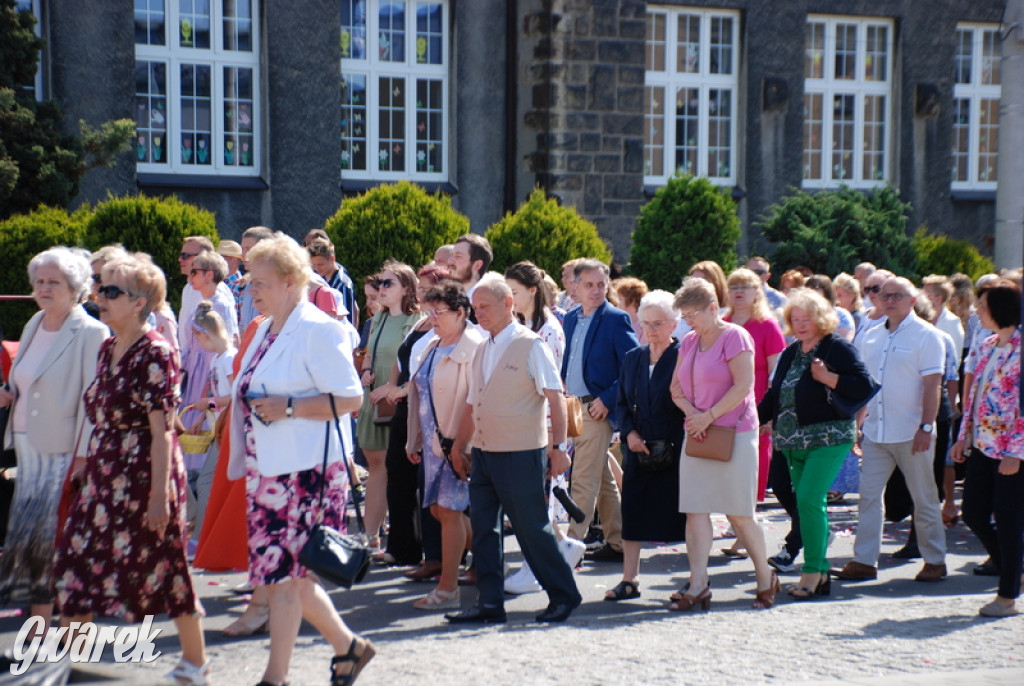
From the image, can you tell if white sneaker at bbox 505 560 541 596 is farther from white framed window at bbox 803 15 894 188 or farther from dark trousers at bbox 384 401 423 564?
white framed window at bbox 803 15 894 188

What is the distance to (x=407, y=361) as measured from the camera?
333 inches

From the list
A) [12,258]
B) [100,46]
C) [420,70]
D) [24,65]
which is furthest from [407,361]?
[420,70]

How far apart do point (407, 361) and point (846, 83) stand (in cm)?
1441

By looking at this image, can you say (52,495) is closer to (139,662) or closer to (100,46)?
(139,662)

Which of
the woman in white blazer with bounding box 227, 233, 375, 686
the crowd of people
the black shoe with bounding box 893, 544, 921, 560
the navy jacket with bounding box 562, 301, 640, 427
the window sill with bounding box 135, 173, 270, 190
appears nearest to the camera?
the woman in white blazer with bounding box 227, 233, 375, 686

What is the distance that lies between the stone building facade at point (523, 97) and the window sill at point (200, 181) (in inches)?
1.4

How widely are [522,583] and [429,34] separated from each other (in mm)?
11668

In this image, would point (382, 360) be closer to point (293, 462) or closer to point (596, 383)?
point (596, 383)

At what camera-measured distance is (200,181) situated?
16.5 meters

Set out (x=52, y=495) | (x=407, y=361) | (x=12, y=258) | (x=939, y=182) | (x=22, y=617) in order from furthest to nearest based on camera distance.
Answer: (x=939, y=182) → (x=12, y=258) → (x=407, y=361) → (x=22, y=617) → (x=52, y=495)

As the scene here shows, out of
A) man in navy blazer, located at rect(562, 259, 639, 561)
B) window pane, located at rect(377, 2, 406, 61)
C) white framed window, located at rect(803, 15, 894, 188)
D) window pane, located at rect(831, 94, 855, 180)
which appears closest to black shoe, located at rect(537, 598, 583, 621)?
man in navy blazer, located at rect(562, 259, 639, 561)

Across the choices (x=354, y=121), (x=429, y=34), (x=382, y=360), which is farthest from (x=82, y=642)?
(x=429, y=34)

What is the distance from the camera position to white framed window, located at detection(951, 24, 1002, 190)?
71.1 ft

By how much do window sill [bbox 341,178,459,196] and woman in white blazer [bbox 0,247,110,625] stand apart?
418 inches
